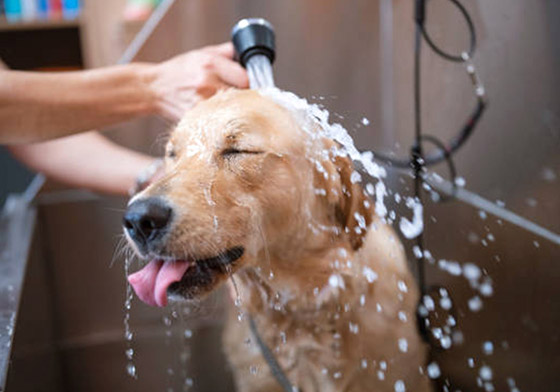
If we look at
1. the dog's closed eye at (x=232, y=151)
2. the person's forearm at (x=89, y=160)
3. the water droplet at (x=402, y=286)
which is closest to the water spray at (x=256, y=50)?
the dog's closed eye at (x=232, y=151)

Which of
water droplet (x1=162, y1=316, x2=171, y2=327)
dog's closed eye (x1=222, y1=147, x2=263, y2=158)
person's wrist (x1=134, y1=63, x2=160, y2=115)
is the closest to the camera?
dog's closed eye (x1=222, y1=147, x2=263, y2=158)

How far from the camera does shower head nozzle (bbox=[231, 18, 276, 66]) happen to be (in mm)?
1049

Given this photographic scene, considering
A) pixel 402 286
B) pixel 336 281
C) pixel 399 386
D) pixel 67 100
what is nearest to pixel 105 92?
pixel 67 100

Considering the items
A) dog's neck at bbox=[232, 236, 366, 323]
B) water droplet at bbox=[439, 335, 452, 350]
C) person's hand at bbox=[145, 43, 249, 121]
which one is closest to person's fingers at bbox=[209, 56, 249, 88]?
person's hand at bbox=[145, 43, 249, 121]

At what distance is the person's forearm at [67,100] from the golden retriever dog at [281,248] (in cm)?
18

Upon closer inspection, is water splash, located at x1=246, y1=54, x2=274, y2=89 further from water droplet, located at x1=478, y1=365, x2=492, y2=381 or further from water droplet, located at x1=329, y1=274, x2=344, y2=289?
water droplet, located at x1=478, y1=365, x2=492, y2=381

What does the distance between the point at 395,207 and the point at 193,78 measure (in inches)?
17.7

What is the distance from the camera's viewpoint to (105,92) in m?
1.16

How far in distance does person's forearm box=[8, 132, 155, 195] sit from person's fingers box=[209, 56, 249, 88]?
50cm

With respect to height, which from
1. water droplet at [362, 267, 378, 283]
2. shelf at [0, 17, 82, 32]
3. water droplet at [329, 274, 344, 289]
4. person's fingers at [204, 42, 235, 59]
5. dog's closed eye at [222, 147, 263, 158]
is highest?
person's fingers at [204, 42, 235, 59]

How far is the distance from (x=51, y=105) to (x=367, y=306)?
70 centimetres

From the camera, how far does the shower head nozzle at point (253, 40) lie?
1.05 metres

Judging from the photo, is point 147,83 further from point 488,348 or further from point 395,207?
point 488,348

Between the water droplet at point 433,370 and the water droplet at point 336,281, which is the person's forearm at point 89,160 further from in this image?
the water droplet at point 433,370
